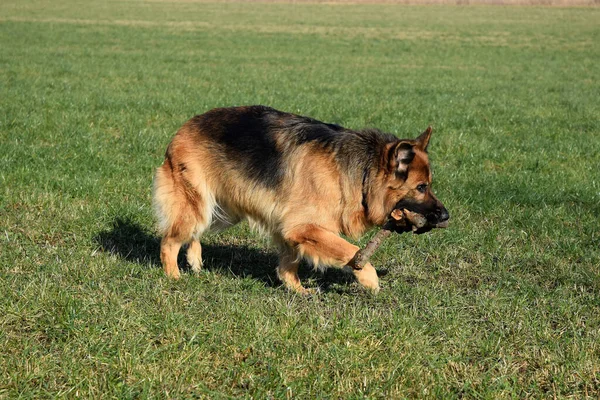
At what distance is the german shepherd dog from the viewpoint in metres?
5.17

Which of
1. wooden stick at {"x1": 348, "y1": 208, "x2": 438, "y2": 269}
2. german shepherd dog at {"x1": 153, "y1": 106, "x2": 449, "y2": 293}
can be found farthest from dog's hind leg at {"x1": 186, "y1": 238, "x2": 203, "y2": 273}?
wooden stick at {"x1": 348, "y1": 208, "x2": 438, "y2": 269}

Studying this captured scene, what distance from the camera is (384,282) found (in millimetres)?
5801

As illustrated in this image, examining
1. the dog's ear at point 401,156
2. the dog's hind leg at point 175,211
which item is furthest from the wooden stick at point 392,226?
the dog's hind leg at point 175,211

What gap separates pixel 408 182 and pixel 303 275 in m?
1.63

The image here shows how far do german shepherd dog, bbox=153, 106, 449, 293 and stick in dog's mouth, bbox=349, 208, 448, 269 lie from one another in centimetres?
5

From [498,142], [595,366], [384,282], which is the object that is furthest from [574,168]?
[595,366]

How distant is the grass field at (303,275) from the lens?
3953mm

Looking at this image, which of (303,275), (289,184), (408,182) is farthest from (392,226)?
(303,275)

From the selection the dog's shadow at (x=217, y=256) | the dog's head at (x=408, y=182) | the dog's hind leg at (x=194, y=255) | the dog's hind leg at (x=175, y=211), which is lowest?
the dog's shadow at (x=217, y=256)

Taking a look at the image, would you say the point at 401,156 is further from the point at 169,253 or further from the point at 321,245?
the point at 169,253

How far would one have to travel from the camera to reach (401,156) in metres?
5.05

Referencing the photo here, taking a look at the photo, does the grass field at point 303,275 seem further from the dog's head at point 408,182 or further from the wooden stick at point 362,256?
the dog's head at point 408,182

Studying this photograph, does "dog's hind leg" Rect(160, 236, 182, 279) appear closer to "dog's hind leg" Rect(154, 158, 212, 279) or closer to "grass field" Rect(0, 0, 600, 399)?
"dog's hind leg" Rect(154, 158, 212, 279)

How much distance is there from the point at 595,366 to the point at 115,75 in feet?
56.0
